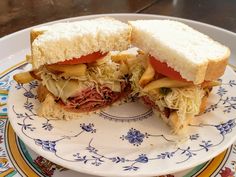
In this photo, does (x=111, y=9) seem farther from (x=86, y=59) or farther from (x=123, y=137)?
(x=123, y=137)

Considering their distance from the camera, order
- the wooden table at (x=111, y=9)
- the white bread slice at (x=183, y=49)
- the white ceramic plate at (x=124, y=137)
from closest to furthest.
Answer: the white ceramic plate at (x=124, y=137) < the white bread slice at (x=183, y=49) < the wooden table at (x=111, y=9)

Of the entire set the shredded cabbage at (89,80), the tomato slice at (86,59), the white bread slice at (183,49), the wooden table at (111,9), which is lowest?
the wooden table at (111,9)

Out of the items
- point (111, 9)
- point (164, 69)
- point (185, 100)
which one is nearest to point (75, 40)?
point (164, 69)

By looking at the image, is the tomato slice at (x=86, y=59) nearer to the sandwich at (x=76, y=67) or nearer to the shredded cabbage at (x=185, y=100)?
the sandwich at (x=76, y=67)

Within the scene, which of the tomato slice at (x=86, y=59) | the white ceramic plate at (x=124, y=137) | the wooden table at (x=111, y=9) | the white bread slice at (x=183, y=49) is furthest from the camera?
the wooden table at (x=111, y=9)

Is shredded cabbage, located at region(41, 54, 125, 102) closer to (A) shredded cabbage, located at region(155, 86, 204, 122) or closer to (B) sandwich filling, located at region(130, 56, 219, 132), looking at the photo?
(B) sandwich filling, located at region(130, 56, 219, 132)

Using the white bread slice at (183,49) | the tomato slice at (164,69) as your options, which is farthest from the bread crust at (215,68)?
the tomato slice at (164,69)

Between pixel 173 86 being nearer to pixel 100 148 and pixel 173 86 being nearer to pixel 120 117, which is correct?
pixel 120 117

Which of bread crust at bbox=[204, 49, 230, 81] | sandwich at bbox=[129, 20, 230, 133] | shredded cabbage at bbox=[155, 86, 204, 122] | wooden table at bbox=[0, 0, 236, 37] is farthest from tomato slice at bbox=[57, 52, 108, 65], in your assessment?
wooden table at bbox=[0, 0, 236, 37]
